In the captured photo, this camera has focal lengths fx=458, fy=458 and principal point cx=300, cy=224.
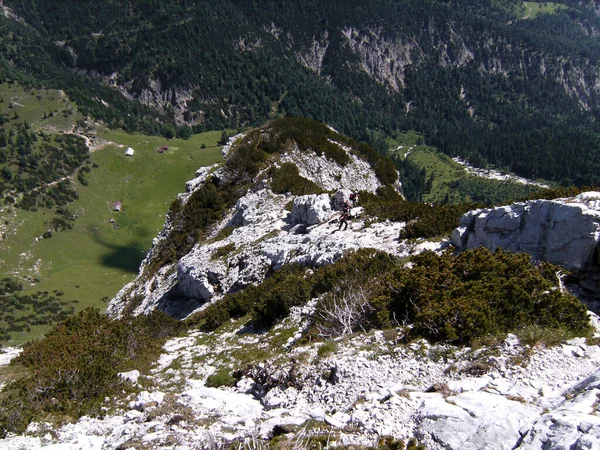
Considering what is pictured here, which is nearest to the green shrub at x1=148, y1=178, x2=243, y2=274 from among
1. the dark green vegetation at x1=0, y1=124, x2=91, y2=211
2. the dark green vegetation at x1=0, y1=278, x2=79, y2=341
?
the dark green vegetation at x1=0, y1=278, x2=79, y2=341

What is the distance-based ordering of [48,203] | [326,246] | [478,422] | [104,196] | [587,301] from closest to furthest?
[478,422], [587,301], [326,246], [48,203], [104,196]

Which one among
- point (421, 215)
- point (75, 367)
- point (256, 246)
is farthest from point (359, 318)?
point (256, 246)

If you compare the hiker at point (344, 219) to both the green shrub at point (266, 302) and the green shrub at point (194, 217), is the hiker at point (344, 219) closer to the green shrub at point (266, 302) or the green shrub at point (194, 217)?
the green shrub at point (266, 302)

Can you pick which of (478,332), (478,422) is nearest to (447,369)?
(478,332)

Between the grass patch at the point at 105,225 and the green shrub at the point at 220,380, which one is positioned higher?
the grass patch at the point at 105,225

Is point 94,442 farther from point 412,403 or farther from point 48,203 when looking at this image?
point 48,203

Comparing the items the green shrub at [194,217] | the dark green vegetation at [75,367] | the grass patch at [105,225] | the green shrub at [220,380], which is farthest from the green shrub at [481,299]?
the grass patch at [105,225]

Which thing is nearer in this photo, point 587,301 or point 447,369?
point 447,369
